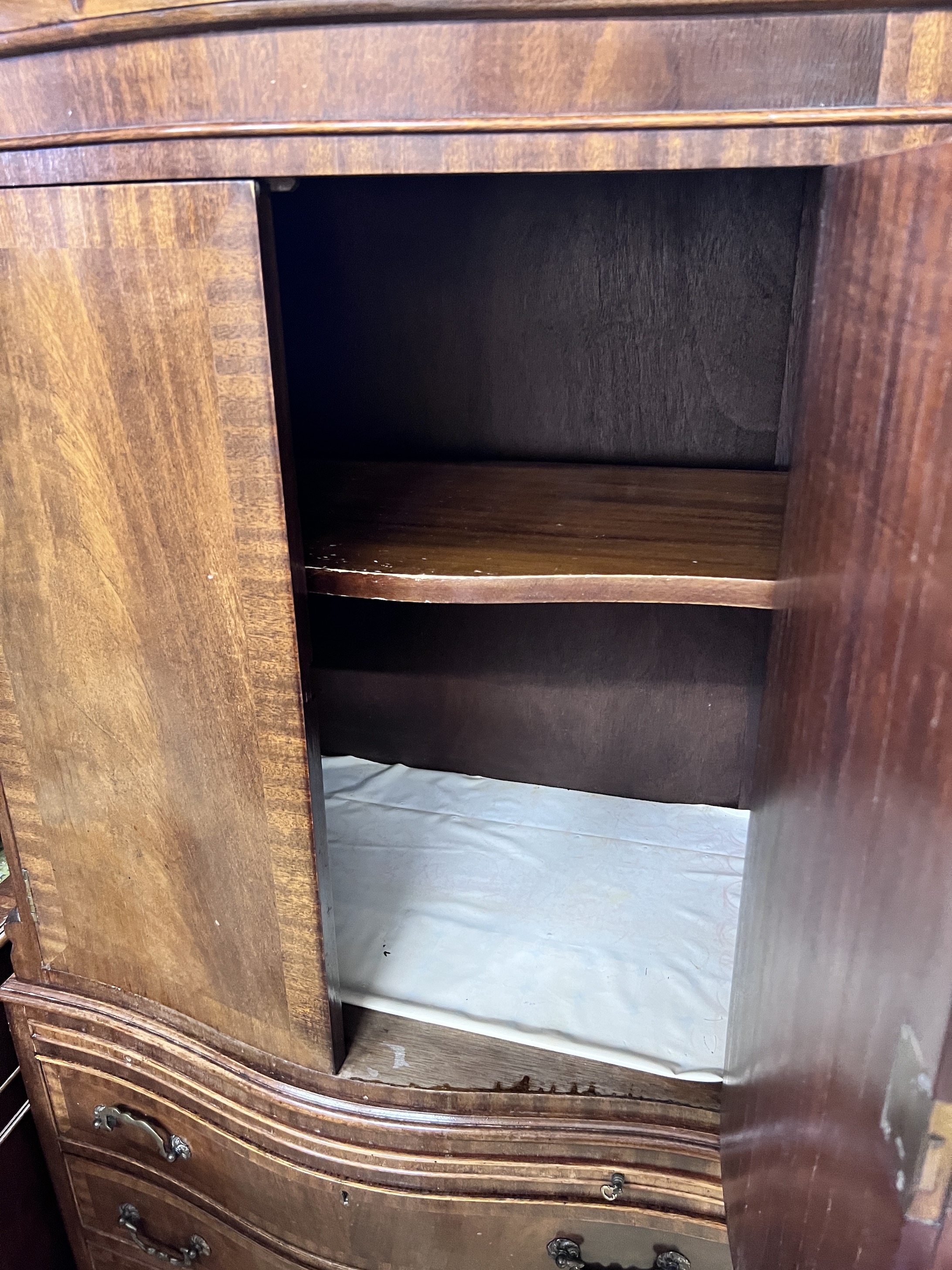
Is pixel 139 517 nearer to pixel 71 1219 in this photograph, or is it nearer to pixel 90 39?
pixel 90 39

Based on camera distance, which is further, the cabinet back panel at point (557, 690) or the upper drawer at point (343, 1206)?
the cabinet back panel at point (557, 690)

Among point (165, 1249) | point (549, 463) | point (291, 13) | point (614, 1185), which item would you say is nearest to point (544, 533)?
point (549, 463)

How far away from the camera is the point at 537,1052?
0.71 metres

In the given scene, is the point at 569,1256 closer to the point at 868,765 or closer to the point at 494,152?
the point at 868,765

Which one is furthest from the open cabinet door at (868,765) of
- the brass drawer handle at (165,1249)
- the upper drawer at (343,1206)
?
the brass drawer handle at (165,1249)

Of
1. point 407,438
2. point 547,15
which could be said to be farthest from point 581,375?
point 547,15

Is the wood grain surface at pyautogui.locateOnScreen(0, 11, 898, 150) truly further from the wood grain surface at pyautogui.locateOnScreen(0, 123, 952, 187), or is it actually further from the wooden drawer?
the wooden drawer

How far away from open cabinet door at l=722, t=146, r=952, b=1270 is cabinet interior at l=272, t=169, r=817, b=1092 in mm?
179

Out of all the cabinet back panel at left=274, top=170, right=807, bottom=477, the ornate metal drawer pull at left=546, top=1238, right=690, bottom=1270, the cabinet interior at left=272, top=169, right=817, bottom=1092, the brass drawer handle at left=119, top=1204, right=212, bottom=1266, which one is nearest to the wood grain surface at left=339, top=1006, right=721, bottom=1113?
the cabinet interior at left=272, top=169, right=817, bottom=1092

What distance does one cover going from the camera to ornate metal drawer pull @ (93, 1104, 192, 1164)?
0.77 m

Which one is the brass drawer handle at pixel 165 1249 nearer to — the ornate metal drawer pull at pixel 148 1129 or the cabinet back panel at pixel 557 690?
the ornate metal drawer pull at pixel 148 1129

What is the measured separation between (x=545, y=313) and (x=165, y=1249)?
972mm

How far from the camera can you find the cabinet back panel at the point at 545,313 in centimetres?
80

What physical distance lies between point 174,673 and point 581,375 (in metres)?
0.49
